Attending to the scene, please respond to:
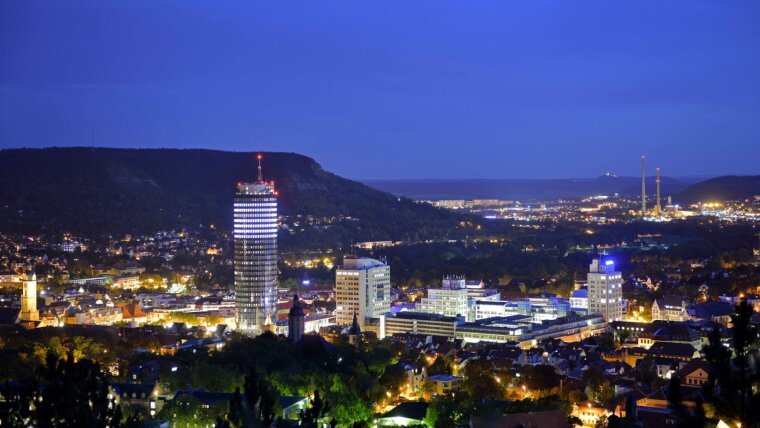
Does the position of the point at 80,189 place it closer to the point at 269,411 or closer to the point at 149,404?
the point at 149,404

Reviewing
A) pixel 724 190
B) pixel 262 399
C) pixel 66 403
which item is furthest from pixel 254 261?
pixel 724 190

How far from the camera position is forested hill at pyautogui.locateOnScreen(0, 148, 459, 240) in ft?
255

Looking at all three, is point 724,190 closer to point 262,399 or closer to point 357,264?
point 357,264

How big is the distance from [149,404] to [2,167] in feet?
209

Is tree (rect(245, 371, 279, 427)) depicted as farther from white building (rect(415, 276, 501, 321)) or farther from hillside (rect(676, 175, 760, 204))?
hillside (rect(676, 175, 760, 204))

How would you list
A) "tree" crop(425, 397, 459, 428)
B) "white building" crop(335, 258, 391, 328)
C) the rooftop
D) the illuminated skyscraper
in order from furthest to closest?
the rooftop, "white building" crop(335, 258, 391, 328), the illuminated skyscraper, "tree" crop(425, 397, 459, 428)

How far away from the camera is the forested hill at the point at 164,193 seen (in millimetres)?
77875

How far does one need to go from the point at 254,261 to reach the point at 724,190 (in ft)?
336

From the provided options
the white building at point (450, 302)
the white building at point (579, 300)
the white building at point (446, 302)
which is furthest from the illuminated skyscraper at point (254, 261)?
the white building at point (579, 300)

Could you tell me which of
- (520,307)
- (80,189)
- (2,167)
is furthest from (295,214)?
(520,307)

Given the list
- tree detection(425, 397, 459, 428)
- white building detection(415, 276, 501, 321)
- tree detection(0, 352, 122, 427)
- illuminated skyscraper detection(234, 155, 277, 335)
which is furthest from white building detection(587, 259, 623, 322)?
tree detection(0, 352, 122, 427)

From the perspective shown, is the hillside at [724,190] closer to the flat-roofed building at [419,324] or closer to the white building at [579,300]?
the white building at [579,300]

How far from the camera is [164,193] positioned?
87.6 metres

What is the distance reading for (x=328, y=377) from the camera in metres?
26.2
